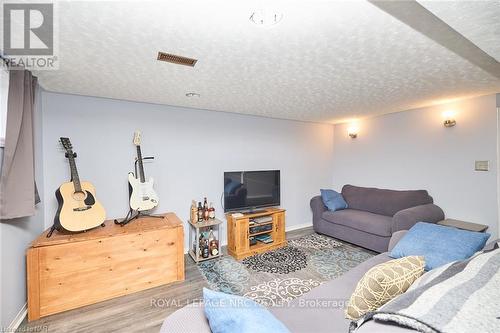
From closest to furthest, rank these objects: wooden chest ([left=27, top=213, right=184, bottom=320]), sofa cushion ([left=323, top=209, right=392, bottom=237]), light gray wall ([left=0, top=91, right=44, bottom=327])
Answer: light gray wall ([left=0, top=91, right=44, bottom=327]), wooden chest ([left=27, top=213, right=184, bottom=320]), sofa cushion ([left=323, top=209, right=392, bottom=237])

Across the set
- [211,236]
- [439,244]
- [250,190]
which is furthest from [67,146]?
[439,244]

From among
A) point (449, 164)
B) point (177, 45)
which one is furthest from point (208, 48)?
point (449, 164)

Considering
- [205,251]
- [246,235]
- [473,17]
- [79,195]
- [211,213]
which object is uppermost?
[473,17]

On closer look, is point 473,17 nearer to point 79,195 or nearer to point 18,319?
point 79,195

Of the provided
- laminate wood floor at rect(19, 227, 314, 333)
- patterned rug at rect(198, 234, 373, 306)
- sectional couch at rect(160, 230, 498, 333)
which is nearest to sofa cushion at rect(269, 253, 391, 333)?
sectional couch at rect(160, 230, 498, 333)

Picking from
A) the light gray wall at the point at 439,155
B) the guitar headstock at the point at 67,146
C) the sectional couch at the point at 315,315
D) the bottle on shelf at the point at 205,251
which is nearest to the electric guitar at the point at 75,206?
the guitar headstock at the point at 67,146

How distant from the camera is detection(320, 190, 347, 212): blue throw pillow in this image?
4008 mm

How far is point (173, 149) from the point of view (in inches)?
127

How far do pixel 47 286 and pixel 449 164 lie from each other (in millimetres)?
5151

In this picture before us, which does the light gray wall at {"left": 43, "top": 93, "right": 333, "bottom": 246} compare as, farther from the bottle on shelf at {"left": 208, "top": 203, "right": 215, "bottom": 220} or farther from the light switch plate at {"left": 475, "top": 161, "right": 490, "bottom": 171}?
the light switch plate at {"left": 475, "top": 161, "right": 490, "bottom": 171}

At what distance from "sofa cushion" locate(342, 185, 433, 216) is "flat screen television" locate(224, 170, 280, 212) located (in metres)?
1.55

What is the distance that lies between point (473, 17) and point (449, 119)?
2.65 meters

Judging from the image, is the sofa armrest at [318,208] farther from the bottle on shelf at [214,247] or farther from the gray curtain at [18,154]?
the gray curtain at [18,154]

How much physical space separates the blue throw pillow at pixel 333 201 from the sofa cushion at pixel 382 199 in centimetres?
24
